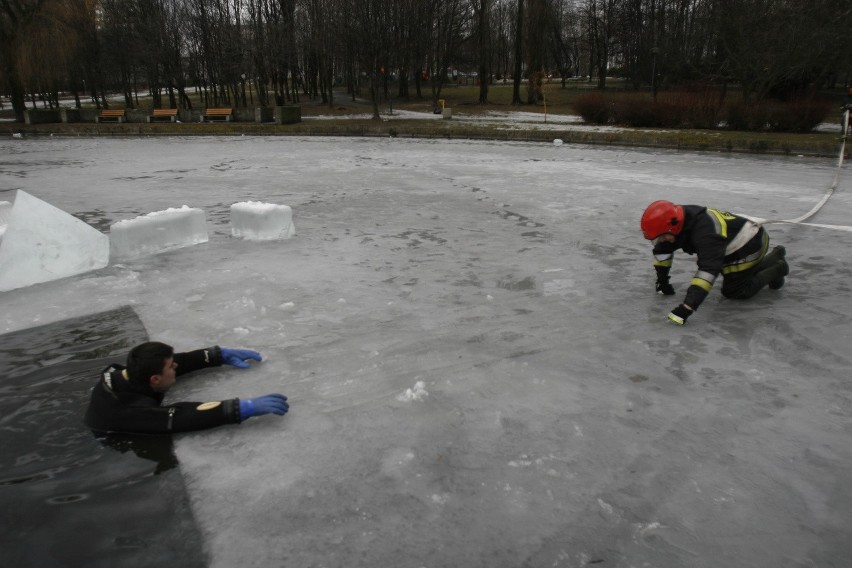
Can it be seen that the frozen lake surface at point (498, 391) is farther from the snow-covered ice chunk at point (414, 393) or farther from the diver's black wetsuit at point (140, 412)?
the diver's black wetsuit at point (140, 412)

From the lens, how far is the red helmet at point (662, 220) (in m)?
4.40

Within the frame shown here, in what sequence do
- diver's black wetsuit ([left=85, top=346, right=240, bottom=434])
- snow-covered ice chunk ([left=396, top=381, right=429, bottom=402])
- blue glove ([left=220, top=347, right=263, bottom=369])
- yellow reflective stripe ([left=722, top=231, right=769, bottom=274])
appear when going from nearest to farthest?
diver's black wetsuit ([left=85, top=346, right=240, bottom=434]), snow-covered ice chunk ([left=396, top=381, right=429, bottom=402]), blue glove ([left=220, top=347, right=263, bottom=369]), yellow reflective stripe ([left=722, top=231, right=769, bottom=274])

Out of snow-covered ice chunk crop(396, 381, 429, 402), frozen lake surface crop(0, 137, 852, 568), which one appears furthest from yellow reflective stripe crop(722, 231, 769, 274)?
snow-covered ice chunk crop(396, 381, 429, 402)

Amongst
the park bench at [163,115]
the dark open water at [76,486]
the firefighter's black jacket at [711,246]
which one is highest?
the park bench at [163,115]

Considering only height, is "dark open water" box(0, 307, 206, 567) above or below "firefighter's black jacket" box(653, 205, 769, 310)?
below

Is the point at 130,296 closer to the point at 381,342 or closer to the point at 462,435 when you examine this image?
the point at 381,342

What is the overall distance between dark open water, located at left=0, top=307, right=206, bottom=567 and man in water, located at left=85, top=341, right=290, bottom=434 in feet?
0.29

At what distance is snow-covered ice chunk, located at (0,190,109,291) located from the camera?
18.1 feet

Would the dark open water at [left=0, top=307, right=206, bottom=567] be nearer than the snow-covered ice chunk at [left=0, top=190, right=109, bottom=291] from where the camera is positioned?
Yes

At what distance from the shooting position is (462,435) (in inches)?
123

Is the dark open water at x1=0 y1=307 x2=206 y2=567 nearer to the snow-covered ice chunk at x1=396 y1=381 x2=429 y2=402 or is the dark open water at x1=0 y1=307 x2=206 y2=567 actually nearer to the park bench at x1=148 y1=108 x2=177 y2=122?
the snow-covered ice chunk at x1=396 y1=381 x2=429 y2=402

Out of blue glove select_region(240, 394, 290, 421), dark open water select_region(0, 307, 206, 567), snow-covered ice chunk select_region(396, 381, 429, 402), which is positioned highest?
blue glove select_region(240, 394, 290, 421)

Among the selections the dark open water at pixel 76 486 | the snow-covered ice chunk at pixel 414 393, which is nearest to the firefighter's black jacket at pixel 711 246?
the snow-covered ice chunk at pixel 414 393

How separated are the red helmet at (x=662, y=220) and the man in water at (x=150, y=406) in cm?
300
